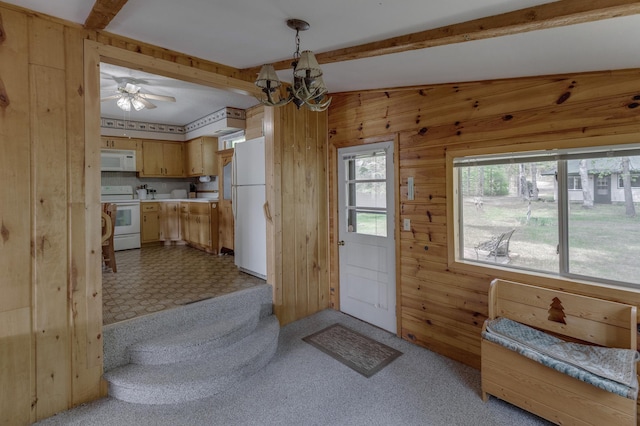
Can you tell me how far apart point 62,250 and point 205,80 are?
5.93ft

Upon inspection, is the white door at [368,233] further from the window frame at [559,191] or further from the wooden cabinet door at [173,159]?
the wooden cabinet door at [173,159]

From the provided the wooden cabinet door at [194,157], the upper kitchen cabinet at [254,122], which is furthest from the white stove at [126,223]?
the upper kitchen cabinet at [254,122]

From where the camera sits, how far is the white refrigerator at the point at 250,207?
144 inches

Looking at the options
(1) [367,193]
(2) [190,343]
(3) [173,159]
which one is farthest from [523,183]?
(3) [173,159]

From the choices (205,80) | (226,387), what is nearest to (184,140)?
(205,80)

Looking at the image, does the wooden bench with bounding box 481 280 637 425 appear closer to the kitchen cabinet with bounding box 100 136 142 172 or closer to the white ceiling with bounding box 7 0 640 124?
the white ceiling with bounding box 7 0 640 124

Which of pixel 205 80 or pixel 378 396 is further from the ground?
pixel 205 80

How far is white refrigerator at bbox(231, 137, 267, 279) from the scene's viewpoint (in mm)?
3650

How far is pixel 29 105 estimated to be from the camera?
2002 millimetres

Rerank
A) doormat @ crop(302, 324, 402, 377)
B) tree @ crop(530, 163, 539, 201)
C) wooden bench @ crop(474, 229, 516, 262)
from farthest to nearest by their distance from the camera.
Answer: doormat @ crop(302, 324, 402, 377), wooden bench @ crop(474, 229, 516, 262), tree @ crop(530, 163, 539, 201)

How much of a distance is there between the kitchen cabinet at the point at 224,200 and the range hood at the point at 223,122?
0.41m

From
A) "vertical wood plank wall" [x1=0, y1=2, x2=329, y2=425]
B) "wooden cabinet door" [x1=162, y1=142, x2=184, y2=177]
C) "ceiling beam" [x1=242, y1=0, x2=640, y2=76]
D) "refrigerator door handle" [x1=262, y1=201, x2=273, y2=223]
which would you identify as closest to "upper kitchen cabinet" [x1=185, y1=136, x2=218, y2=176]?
"wooden cabinet door" [x1=162, y1=142, x2=184, y2=177]

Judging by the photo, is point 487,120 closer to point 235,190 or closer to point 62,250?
point 235,190

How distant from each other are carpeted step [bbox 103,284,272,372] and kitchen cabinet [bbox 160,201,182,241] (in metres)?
3.68
